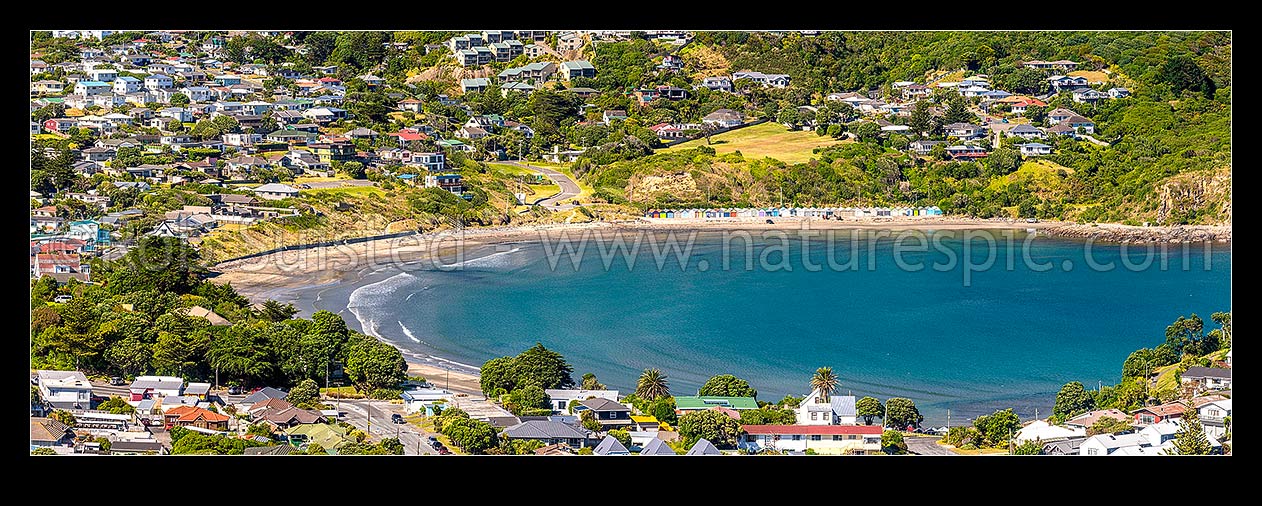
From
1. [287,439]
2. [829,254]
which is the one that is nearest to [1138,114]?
[829,254]

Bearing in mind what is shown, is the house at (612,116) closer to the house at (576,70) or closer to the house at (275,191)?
the house at (576,70)

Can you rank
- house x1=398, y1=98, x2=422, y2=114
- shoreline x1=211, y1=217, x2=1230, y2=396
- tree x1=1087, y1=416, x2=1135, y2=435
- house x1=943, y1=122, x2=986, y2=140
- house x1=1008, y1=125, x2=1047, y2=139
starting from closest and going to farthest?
1. tree x1=1087, y1=416, x2=1135, y2=435
2. shoreline x1=211, y1=217, x2=1230, y2=396
3. house x1=1008, y1=125, x2=1047, y2=139
4. house x1=943, y1=122, x2=986, y2=140
5. house x1=398, y1=98, x2=422, y2=114

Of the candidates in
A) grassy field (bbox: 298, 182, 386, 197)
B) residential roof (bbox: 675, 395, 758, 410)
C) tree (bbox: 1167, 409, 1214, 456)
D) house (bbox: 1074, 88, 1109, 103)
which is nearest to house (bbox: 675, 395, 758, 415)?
residential roof (bbox: 675, 395, 758, 410)

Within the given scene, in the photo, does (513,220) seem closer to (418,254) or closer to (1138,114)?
(418,254)

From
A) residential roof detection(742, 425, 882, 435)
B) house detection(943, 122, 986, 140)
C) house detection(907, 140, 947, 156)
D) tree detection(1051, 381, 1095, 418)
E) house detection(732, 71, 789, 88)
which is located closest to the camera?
residential roof detection(742, 425, 882, 435)

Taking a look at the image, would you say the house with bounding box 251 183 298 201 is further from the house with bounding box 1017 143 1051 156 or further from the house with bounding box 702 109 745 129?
the house with bounding box 1017 143 1051 156

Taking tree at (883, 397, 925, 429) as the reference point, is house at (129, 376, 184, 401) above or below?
above

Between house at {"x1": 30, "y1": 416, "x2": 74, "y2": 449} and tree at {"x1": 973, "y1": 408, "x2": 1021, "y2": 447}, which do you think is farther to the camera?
tree at {"x1": 973, "y1": 408, "x2": 1021, "y2": 447}
